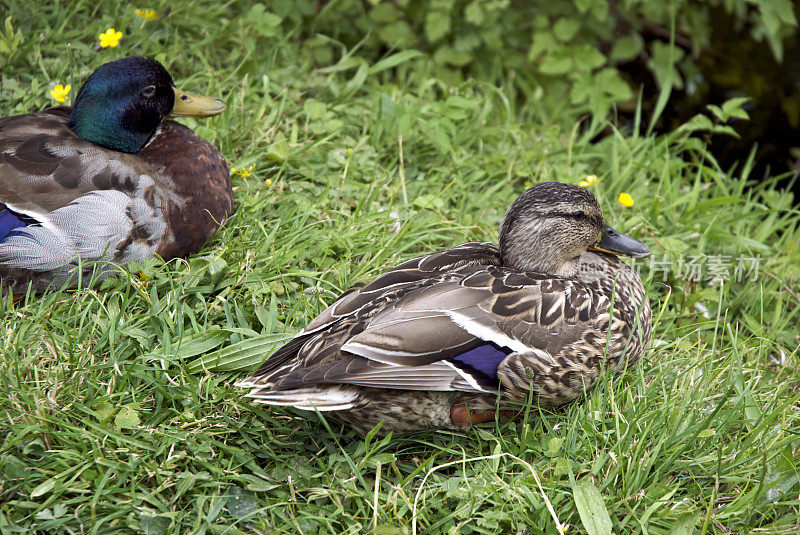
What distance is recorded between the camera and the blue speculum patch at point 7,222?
2957 millimetres

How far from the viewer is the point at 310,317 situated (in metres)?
3.08

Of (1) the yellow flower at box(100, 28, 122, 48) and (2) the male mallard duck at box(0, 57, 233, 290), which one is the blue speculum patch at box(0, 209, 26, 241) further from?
(1) the yellow flower at box(100, 28, 122, 48)

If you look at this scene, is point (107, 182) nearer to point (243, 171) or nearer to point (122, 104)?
point (122, 104)

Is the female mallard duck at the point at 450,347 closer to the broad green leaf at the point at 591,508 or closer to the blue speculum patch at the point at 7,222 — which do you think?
the broad green leaf at the point at 591,508

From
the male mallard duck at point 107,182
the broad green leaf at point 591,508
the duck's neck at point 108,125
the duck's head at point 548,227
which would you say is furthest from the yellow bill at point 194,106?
the broad green leaf at point 591,508

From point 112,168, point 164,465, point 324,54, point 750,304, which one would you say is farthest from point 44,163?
point 750,304

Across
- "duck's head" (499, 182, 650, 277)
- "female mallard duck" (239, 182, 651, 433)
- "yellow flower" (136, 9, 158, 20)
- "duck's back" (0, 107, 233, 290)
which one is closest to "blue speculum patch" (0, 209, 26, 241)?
"duck's back" (0, 107, 233, 290)

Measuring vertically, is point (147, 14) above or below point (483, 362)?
above

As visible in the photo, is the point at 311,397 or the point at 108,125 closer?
the point at 311,397

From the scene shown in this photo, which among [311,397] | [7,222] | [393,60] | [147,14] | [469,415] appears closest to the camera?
[311,397]

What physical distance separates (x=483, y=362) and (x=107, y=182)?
1.74 metres

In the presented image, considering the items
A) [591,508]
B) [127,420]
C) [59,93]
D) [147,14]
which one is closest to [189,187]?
[59,93]

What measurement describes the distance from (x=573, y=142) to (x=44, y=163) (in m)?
3.02

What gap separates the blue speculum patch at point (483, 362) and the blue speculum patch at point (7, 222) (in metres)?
1.84
